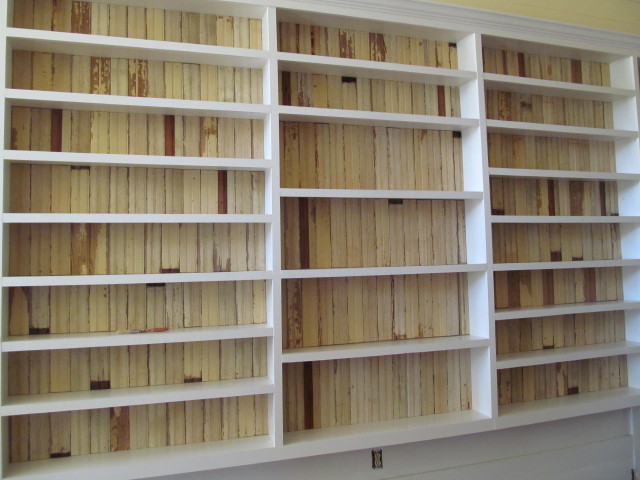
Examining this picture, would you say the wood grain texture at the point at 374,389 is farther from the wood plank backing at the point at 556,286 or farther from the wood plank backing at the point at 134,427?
the wood plank backing at the point at 556,286

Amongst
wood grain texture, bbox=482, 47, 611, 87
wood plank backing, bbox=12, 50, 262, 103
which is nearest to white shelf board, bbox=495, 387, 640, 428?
wood grain texture, bbox=482, 47, 611, 87

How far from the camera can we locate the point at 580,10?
2637 mm

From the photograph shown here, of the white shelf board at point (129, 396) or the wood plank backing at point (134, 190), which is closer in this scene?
the white shelf board at point (129, 396)

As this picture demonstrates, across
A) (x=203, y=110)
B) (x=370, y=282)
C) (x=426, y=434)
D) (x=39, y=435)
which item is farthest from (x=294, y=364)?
(x=203, y=110)

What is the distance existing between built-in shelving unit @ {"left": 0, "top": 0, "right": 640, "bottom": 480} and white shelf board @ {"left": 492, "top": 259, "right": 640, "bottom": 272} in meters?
0.01

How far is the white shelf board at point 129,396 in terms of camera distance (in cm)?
161

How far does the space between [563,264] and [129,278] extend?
6.46ft

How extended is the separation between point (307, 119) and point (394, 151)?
459 mm

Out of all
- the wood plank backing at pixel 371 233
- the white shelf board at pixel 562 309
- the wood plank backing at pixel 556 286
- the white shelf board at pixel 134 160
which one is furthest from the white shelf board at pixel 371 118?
the white shelf board at pixel 562 309

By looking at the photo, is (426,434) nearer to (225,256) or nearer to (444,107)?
(225,256)

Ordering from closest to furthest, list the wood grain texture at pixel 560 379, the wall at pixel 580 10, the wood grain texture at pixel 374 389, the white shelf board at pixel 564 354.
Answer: the wood grain texture at pixel 374 389 < the white shelf board at pixel 564 354 < the wood grain texture at pixel 560 379 < the wall at pixel 580 10

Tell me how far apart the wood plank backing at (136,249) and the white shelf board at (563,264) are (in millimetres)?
1128

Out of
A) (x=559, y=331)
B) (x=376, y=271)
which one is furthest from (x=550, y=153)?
(x=376, y=271)

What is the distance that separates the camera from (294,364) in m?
1.99
